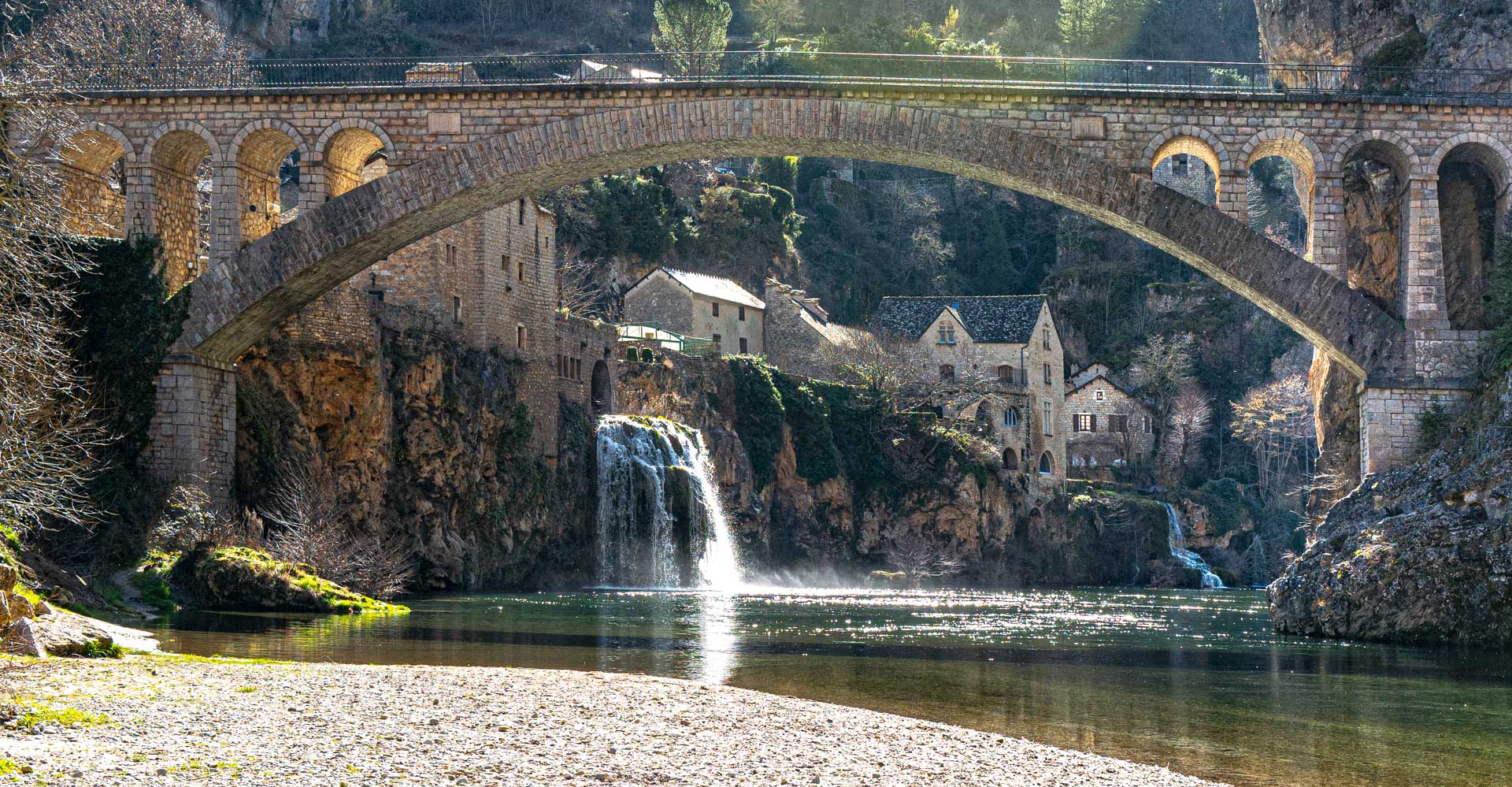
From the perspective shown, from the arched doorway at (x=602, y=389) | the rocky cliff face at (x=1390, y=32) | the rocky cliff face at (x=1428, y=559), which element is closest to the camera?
the rocky cliff face at (x=1428, y=559)

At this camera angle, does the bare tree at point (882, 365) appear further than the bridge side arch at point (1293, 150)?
Yes

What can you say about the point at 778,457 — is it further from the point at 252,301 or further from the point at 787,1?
the point at 787,1

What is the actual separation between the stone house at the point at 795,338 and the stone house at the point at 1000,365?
3.59 metres

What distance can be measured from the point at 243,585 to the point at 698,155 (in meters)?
12.9

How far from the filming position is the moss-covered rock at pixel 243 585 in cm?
2362

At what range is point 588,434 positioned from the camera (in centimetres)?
4591

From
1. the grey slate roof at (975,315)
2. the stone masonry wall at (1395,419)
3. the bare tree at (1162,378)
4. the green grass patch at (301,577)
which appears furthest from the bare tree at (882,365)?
the green grass patch at (301,577)

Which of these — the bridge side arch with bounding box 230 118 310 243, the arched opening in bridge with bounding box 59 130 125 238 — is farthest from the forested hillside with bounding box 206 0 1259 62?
the bridge side arch with bounding box 230 118 310 243

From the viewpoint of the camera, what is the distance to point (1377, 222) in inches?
1250

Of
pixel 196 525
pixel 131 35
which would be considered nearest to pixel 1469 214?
pixel 196 525

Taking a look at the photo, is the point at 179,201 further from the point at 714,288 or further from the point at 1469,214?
the point at 714,288

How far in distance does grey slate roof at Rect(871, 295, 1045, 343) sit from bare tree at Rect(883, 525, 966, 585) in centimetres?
1219

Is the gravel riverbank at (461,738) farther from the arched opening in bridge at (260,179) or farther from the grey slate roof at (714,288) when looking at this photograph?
the grey slate roof at (714,288)

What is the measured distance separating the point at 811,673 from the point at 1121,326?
66321mm
